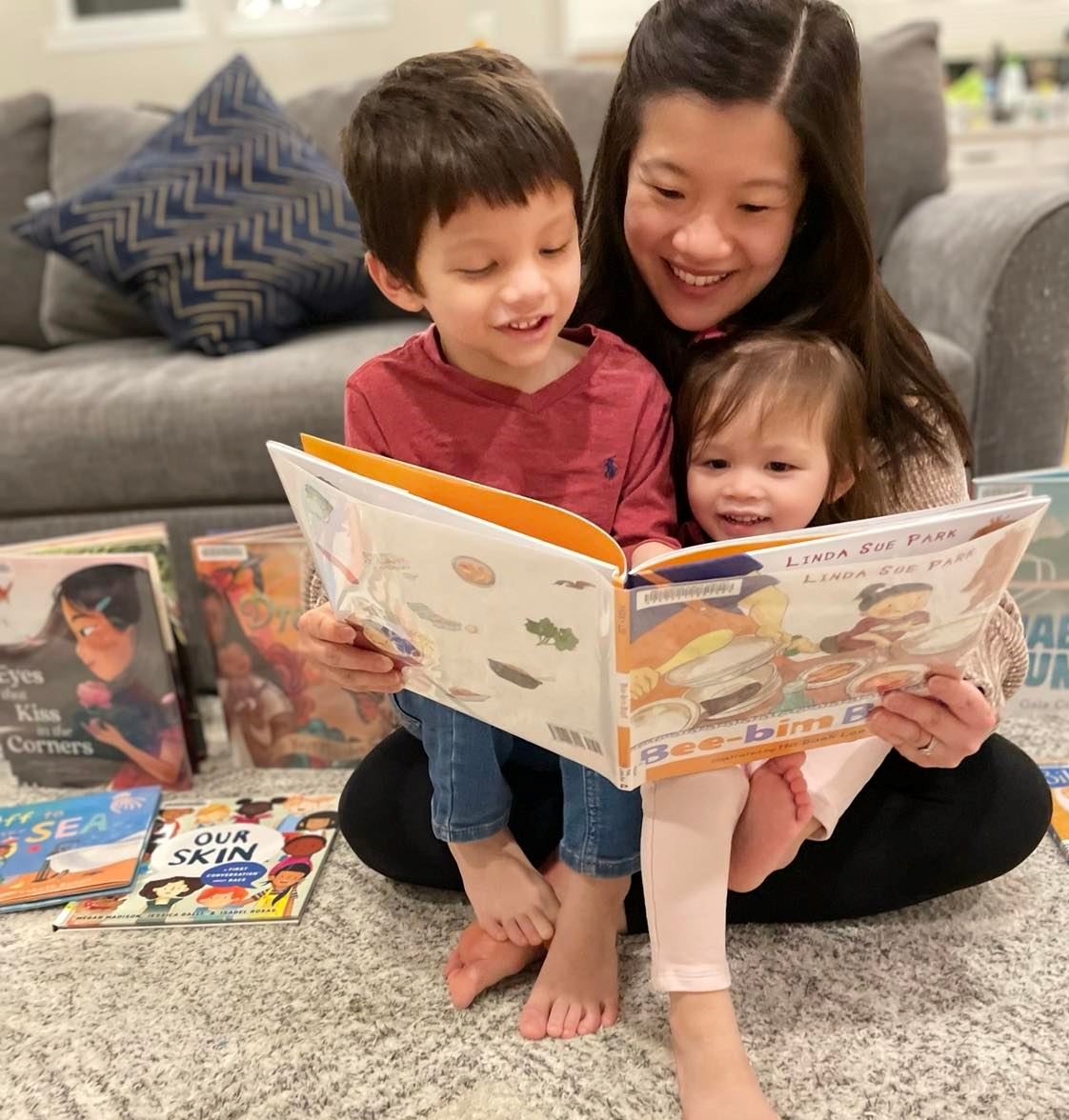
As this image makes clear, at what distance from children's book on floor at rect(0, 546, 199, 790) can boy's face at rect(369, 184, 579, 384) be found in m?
0.64

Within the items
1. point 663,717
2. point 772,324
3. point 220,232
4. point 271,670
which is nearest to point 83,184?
point 220,232

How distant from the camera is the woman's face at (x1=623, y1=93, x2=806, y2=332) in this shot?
0.84 m

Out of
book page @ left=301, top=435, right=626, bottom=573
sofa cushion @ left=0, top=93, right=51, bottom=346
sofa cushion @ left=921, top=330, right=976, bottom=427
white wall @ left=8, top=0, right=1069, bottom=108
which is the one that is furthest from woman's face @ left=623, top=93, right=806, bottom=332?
white wall @ left=8, top=0, right=1069, bottom=108

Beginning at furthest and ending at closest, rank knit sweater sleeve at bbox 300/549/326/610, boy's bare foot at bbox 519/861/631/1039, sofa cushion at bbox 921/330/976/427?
sofa cushion at bbox 921/330/976/427
knit sweater sleeve at bbox 300/549/326/610
boy's bare foot at bbox 519/861/631/1039

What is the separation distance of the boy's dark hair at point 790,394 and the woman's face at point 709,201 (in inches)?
2.0

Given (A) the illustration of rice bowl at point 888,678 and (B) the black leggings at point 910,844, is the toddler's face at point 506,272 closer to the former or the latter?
(A) the illustration of rice bowl at point 888,678

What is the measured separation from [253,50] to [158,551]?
252cm

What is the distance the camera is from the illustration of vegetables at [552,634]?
0.68 m

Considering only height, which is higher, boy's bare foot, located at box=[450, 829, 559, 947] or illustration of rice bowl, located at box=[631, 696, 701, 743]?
illustration of rice bowl, located at box=[631, 696, 701, 743]

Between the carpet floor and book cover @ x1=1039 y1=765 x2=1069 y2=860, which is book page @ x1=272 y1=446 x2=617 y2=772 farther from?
book cover @ x1=1039 y1=765 x2=1069 y2=860

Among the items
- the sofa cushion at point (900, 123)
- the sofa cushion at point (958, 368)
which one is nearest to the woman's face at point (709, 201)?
the sofa cushion at point (958, 368)

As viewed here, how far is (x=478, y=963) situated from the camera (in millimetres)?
923

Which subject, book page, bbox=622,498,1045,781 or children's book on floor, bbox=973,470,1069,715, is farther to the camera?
children's book on floor, bbox=973,470,1069,715

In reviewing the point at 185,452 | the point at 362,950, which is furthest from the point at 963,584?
the point at 185,452
